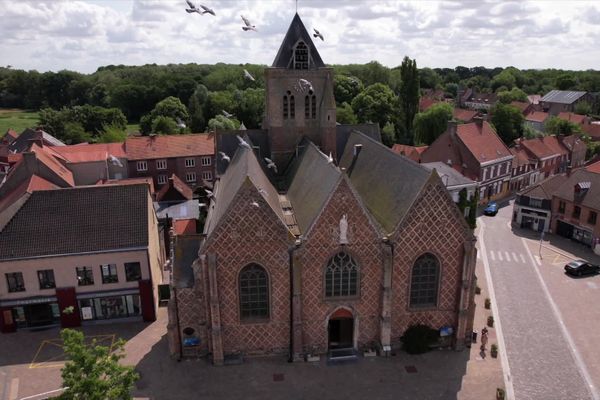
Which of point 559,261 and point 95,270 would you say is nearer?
point 95,270

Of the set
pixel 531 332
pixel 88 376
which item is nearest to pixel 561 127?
pixel 531 332

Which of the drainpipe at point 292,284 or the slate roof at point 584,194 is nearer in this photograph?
the drainpipe at point 292,284

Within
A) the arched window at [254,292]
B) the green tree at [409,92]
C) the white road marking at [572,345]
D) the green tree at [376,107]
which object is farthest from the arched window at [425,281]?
the green tree at [376,107]

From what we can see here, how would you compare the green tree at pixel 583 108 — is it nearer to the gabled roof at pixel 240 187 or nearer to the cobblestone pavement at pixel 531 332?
the cobblestone pavement at pixel 531 332

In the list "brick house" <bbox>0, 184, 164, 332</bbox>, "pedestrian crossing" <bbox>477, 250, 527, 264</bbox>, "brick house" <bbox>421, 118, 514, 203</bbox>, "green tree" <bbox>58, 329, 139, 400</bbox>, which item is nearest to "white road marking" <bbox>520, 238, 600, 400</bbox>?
"pedestrian crossing" <bbox>477, 250, 527, 264</bbox>

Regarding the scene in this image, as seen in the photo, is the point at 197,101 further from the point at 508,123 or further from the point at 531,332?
the point at 531,332

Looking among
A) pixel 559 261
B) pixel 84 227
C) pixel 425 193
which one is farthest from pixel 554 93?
pixel 84 227

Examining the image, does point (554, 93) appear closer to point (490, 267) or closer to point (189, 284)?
point (490, 267)
